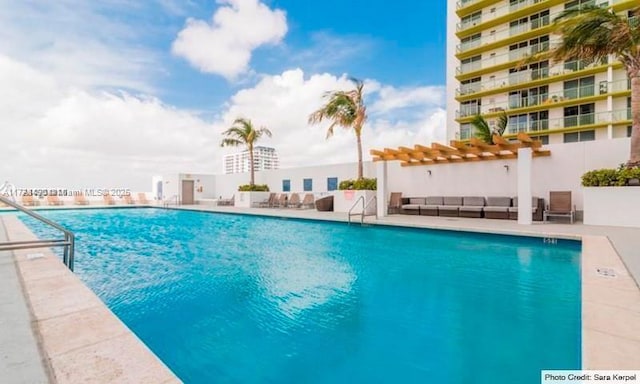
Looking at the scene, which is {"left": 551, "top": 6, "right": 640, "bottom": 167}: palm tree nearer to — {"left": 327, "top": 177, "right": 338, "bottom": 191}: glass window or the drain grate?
the drain grate

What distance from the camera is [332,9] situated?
47.3ft

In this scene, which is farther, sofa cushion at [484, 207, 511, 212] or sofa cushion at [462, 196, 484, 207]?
sofa cushion at [462, 196, 484, 207]

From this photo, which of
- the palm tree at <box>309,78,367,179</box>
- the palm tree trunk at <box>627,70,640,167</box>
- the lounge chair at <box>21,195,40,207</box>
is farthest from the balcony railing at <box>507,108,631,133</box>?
the lounge chair at <box>21,195,40,207</box>

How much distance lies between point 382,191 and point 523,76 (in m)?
18.9

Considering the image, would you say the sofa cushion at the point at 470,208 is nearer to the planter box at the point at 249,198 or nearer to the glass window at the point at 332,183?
the glass window at the point at 332,183

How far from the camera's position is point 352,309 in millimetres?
3723

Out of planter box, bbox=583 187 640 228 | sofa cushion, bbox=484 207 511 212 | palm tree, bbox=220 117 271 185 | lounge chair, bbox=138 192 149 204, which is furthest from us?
lounge chair, bbox=138 192 149 204

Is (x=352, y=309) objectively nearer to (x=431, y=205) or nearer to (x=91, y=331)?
(x=91, y=331)

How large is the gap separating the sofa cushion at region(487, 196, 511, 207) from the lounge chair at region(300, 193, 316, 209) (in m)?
9.10

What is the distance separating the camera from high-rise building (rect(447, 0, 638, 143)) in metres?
20.5

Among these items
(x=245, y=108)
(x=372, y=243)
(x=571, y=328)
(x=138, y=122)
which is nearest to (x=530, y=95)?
(x=245, y=108)

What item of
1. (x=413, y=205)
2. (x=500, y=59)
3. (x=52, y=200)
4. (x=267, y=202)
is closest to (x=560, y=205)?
(x=413, y=205)

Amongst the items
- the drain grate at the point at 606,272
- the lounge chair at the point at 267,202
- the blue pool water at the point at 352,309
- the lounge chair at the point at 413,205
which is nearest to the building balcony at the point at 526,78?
the lounge chair at the point at 413,205

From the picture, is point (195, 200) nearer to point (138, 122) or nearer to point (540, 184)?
point (138, 122)
